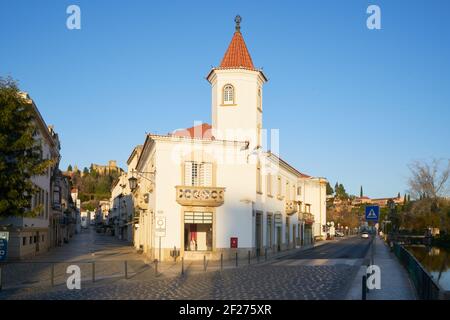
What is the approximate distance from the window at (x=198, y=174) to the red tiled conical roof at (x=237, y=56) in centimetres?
760

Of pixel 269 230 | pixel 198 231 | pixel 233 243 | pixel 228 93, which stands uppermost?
pixel 228 93

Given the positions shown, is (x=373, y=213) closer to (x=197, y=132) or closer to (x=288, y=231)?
(x=197, y=132)

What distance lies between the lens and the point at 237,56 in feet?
132

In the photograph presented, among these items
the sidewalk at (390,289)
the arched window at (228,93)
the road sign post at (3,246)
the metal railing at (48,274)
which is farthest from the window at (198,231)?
the road sign post at (3,246)

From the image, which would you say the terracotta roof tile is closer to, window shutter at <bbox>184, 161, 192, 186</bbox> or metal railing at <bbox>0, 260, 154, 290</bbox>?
window shutter at <bbox>184, 161, 192, 186</bbox>

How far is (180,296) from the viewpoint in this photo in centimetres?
1708

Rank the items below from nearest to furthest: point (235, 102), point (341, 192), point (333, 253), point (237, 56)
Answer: point (235, 102) < point (237, 56) < point (333, 253) < point (341, 192)

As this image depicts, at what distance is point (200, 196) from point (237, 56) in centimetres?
1108

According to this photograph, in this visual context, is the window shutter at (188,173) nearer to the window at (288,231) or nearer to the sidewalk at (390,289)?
the sidewalk at (390,289)

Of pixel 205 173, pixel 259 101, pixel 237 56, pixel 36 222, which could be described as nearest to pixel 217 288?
pixel 205 173

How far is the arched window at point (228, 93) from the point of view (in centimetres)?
3912

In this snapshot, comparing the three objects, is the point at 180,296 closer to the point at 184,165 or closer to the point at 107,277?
the point at 107,277
